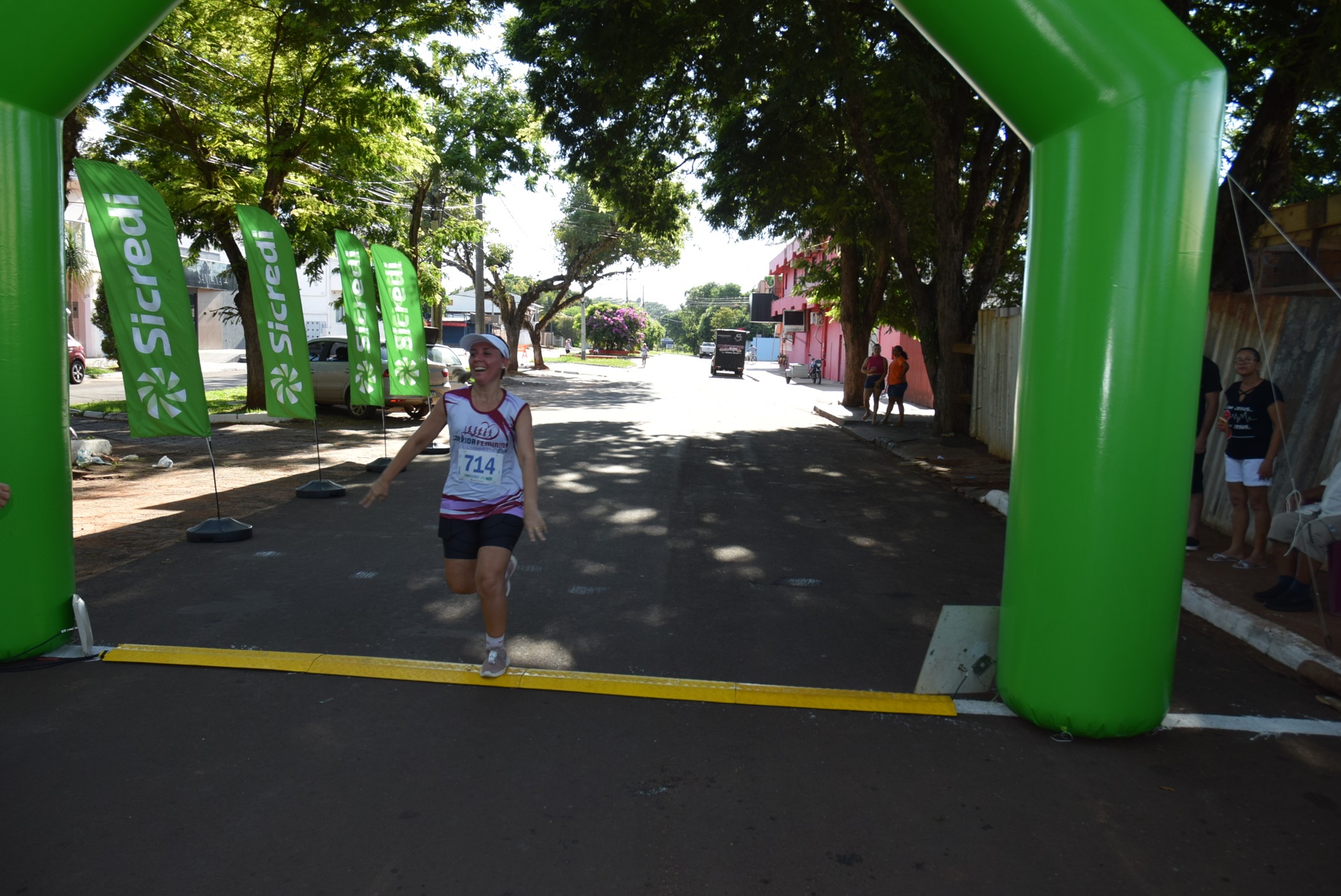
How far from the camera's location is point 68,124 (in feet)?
38.2

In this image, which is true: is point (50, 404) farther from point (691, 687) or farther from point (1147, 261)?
point (1147, 261)

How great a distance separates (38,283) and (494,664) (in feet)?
9.52

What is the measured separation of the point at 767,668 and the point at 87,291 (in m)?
41.8

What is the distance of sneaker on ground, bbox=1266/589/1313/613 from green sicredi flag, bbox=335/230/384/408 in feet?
32.2

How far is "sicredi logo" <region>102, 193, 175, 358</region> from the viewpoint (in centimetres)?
643

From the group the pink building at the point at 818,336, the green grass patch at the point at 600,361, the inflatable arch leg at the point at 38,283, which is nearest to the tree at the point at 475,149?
the pink building at the point at 818,336

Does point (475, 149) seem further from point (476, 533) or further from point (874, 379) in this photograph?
point (476, 533)

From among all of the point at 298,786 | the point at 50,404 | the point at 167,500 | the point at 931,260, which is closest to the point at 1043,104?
the point at 298,786

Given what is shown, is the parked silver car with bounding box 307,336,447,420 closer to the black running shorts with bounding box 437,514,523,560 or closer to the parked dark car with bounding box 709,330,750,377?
the black running shorts with bounding box 437,514,523,560

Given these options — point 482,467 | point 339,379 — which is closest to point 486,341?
point 482,467

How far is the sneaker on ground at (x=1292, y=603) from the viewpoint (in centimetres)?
606

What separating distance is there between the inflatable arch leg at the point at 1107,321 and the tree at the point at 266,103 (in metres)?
11.6

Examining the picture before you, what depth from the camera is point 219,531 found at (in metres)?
7.84

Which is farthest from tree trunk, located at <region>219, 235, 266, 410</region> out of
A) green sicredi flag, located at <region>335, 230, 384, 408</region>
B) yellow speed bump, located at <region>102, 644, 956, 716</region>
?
yellow speed bump, located at <region>102, 644, 956, 716</region>
